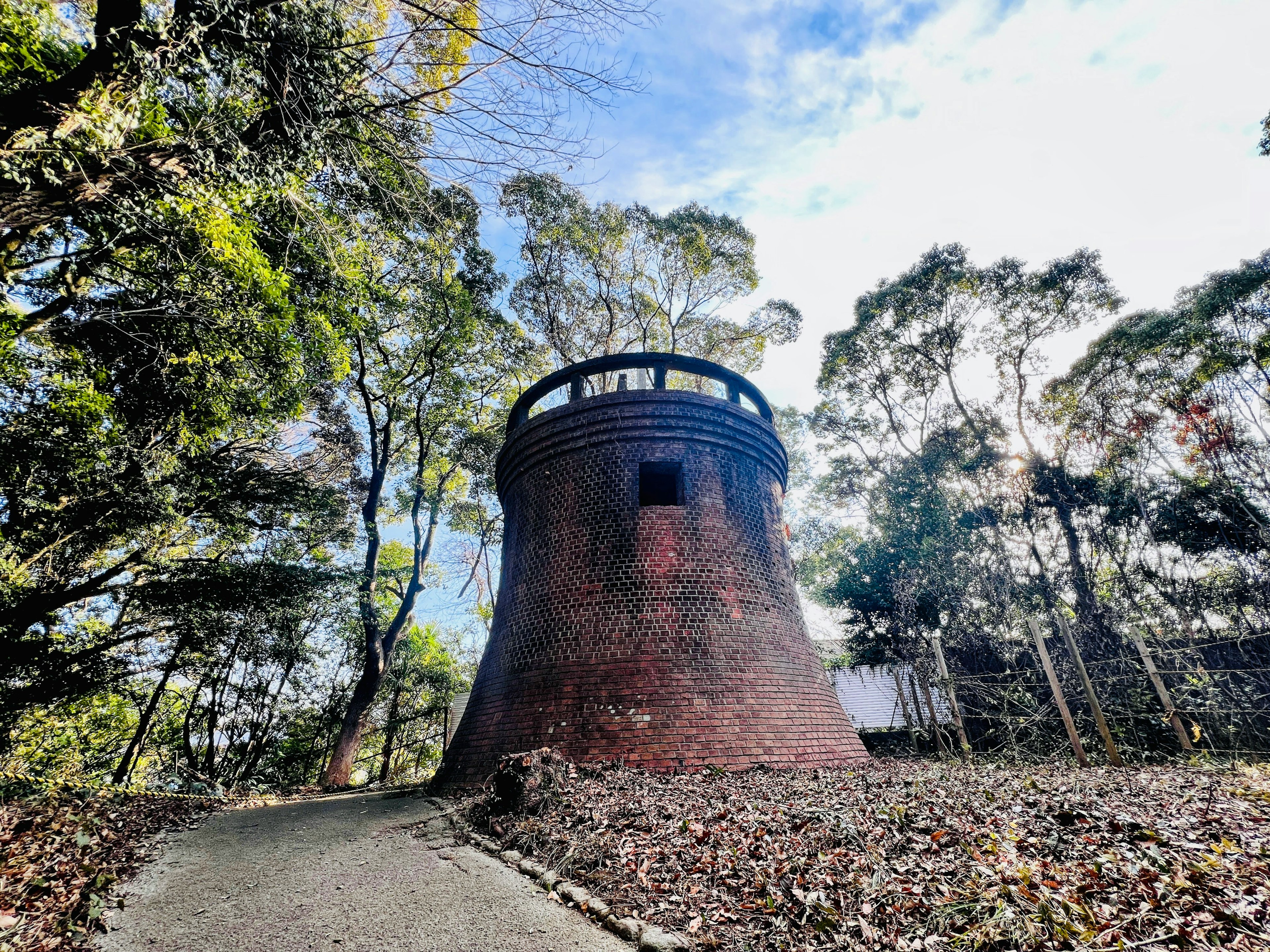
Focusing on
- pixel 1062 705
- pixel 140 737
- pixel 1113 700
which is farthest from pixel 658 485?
pixel 140 737

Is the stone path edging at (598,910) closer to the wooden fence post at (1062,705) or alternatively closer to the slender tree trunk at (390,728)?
the wooden fence post at (1062,705)

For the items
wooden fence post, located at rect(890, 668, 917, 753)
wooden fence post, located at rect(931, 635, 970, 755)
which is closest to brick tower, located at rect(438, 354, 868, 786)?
wooden fence post, located at rect(931, 635, 970, 755)

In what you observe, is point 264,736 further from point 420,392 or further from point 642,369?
point 642,369

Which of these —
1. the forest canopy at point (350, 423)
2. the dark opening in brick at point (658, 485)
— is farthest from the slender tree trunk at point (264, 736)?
the dark opening in brick at point (658, 485)

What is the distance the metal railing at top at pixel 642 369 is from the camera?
8.16 meters

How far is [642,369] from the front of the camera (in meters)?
8.71

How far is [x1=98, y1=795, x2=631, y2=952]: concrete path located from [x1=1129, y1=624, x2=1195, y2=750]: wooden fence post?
22.2 feet

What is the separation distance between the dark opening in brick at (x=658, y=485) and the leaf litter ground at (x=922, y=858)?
14.1 ft

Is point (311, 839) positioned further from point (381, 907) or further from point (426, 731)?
point (426, 731)

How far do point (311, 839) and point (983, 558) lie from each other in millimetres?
15778

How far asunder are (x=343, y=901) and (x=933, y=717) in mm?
8051

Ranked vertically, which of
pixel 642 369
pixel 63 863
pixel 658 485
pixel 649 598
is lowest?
pixel 63 863

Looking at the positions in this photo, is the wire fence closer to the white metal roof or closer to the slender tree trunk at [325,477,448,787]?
the white metal roof

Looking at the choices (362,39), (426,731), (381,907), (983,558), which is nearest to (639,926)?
(381,907)
